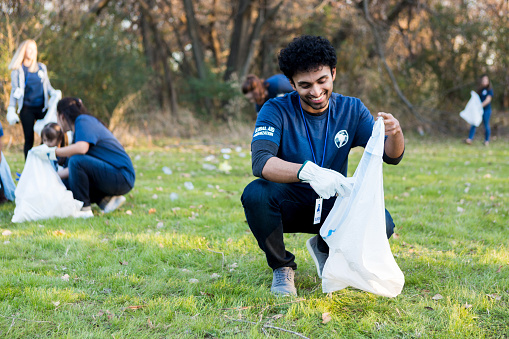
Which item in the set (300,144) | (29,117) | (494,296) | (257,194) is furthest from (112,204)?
(494,296)

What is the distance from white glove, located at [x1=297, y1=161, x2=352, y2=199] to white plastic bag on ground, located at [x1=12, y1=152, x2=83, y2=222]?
9.57ft

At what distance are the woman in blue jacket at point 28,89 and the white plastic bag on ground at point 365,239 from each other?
18.1 ft

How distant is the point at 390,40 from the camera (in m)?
14.9

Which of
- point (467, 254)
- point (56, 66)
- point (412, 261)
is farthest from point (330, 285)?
point (56, 66)

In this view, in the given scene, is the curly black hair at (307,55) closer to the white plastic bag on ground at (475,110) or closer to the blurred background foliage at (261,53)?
the blurred background foliage at (261,53)

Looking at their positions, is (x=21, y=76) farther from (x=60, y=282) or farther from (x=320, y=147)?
(x=320, y=147)

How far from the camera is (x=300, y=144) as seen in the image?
2.65 meters

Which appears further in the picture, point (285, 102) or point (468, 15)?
point (468, 15)

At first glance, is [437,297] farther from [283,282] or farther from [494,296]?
[283,282]

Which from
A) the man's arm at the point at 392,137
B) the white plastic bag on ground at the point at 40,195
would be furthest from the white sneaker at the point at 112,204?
the man's arm at the point at 392,137

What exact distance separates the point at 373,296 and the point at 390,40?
13.8 metres

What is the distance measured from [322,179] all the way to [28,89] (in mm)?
5656

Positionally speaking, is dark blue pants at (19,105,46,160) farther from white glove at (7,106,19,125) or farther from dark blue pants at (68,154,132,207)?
dark blue pants at (68,154,132,207)

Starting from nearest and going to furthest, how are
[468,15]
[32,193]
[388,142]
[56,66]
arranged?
1. [388,142]
2. [32,193]
3. [56,66]
4. [468,15]
